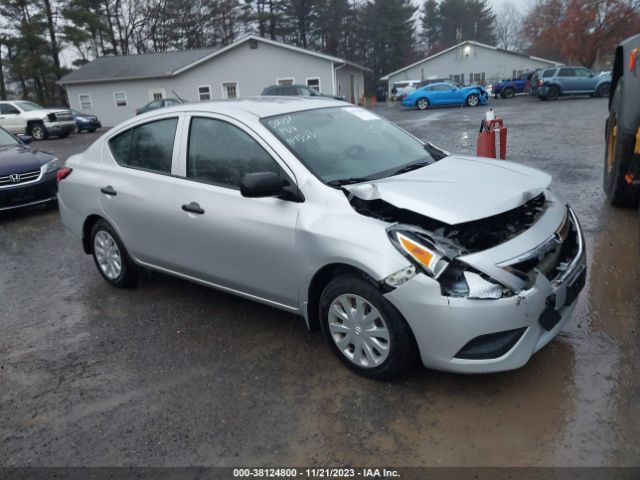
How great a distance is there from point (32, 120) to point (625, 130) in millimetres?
23825

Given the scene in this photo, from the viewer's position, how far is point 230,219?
145 inches

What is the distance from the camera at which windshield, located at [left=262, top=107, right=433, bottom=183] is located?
361cm

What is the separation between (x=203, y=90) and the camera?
3366cm

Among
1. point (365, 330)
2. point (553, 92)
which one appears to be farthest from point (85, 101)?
point (365, 330)

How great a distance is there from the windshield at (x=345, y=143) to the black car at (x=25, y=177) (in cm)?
533

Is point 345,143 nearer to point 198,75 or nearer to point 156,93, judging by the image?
point 198,75

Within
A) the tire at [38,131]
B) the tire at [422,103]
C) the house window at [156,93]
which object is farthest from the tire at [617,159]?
the house window at [156,93]

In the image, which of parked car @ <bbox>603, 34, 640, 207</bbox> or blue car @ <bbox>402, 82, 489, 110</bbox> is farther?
blue car @ <bbox>402, 82, 489, 110</bbox>

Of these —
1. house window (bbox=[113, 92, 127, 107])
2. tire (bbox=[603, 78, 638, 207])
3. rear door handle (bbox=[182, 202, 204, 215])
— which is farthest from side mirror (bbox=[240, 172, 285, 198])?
house window (bbox=[113, 92, 127, 107])

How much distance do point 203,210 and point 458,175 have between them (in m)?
1.81

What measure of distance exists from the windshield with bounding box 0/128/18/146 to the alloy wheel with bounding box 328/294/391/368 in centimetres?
815

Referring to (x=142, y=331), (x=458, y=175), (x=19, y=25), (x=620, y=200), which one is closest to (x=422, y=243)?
(x=458, y=175)

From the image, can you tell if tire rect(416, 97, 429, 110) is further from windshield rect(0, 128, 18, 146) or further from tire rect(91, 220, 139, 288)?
tire rect(91, 220, 139, 288)

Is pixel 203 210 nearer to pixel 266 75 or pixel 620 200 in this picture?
pixel 620 200
